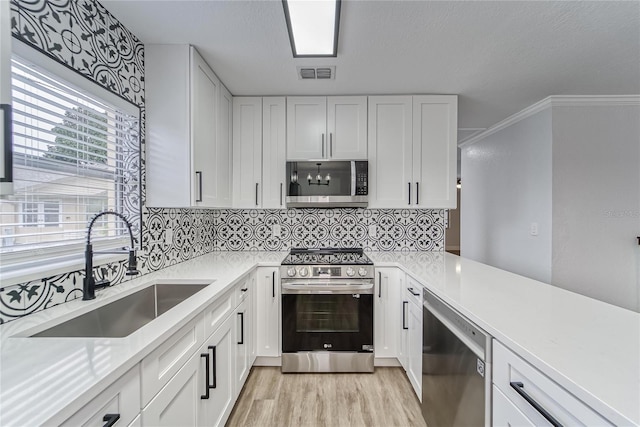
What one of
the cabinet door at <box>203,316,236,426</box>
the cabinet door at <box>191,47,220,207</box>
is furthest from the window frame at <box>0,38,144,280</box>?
the cabinet door at <box>203,316,236,426</box>

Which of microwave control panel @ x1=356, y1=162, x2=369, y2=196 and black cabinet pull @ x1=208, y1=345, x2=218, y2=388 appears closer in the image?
black cabinet pull @ x1=208, y1=345, x2=218, y2=388

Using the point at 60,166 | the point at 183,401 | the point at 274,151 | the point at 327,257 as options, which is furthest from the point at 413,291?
the point at 60,166

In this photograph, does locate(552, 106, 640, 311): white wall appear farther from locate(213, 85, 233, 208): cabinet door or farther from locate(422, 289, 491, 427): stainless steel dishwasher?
locate(213, 85, 233, 208): cabinet door

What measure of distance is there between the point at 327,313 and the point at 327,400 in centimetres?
58

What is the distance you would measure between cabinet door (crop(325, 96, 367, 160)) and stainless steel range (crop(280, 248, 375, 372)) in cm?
101

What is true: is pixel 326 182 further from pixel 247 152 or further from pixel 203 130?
pixel 203 130

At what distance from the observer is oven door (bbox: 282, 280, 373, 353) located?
220 cm

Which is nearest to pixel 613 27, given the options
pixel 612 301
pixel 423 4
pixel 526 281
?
pixel 423 4

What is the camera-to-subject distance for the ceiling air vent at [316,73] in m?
2.08

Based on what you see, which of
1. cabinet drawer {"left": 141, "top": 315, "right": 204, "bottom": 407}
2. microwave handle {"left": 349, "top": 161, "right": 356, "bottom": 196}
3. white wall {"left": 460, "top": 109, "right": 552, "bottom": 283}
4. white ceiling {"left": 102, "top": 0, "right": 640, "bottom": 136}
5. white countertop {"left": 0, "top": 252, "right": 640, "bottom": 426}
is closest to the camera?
white countertop {"left": 0, "top": 252, "right": 640, "bottom": 426}

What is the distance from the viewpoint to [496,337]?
3.25 feet

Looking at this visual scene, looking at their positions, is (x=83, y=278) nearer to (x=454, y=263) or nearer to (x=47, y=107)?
(x=47, y=107)

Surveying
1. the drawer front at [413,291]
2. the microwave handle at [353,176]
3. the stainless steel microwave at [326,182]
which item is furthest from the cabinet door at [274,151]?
the drawer front at [413,291]

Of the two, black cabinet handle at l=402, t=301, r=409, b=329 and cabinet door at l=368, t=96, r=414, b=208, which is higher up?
cabinet door at l=368, t=96, r=414, b=208
